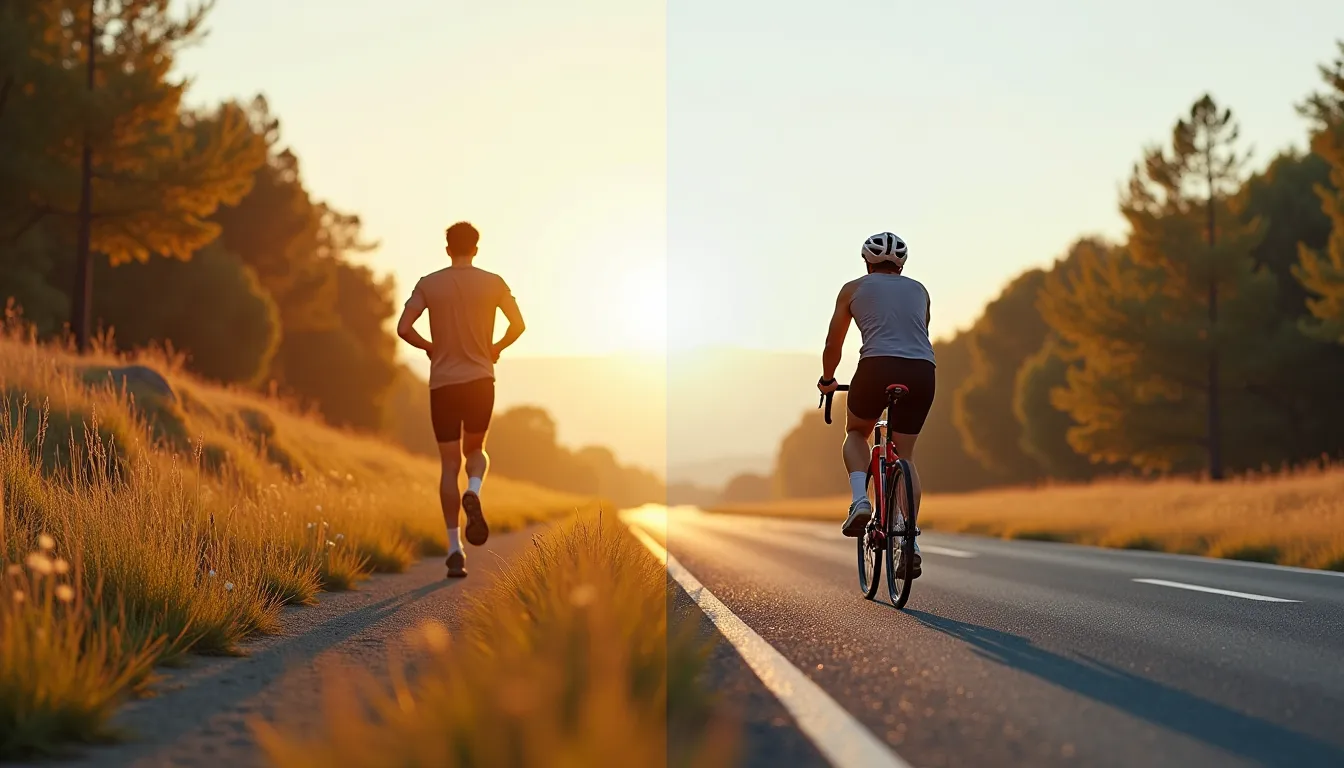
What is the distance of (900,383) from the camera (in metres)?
6.67

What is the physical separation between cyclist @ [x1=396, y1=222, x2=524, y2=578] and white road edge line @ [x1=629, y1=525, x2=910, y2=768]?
333cm

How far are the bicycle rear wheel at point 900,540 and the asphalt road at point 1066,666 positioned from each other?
0.47 ft

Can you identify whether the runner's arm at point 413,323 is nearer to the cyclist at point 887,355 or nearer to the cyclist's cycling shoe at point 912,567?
the cyclist at point 887,355

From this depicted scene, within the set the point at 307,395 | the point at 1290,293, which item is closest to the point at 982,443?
the point at 1290,293

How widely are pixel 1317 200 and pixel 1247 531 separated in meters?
35.8

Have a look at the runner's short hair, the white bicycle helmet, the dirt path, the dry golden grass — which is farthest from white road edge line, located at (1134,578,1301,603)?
the runner's short hair

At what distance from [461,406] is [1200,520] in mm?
13570

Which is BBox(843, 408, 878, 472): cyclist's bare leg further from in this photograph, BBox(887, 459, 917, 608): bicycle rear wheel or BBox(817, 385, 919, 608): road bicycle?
BBox(887, 459, 917, 608): bicycle rear wheel

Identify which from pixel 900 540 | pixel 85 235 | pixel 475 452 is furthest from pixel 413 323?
pixel 85 235

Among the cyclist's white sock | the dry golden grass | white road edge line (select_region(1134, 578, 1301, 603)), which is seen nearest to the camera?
the dry golden grass

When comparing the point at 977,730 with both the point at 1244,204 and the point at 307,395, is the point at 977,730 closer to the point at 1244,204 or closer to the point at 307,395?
the point at 1244,204

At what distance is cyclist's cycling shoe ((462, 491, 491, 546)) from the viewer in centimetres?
821

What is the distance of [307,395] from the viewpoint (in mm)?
47438

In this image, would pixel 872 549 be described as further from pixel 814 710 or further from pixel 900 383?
pixel 814 710
